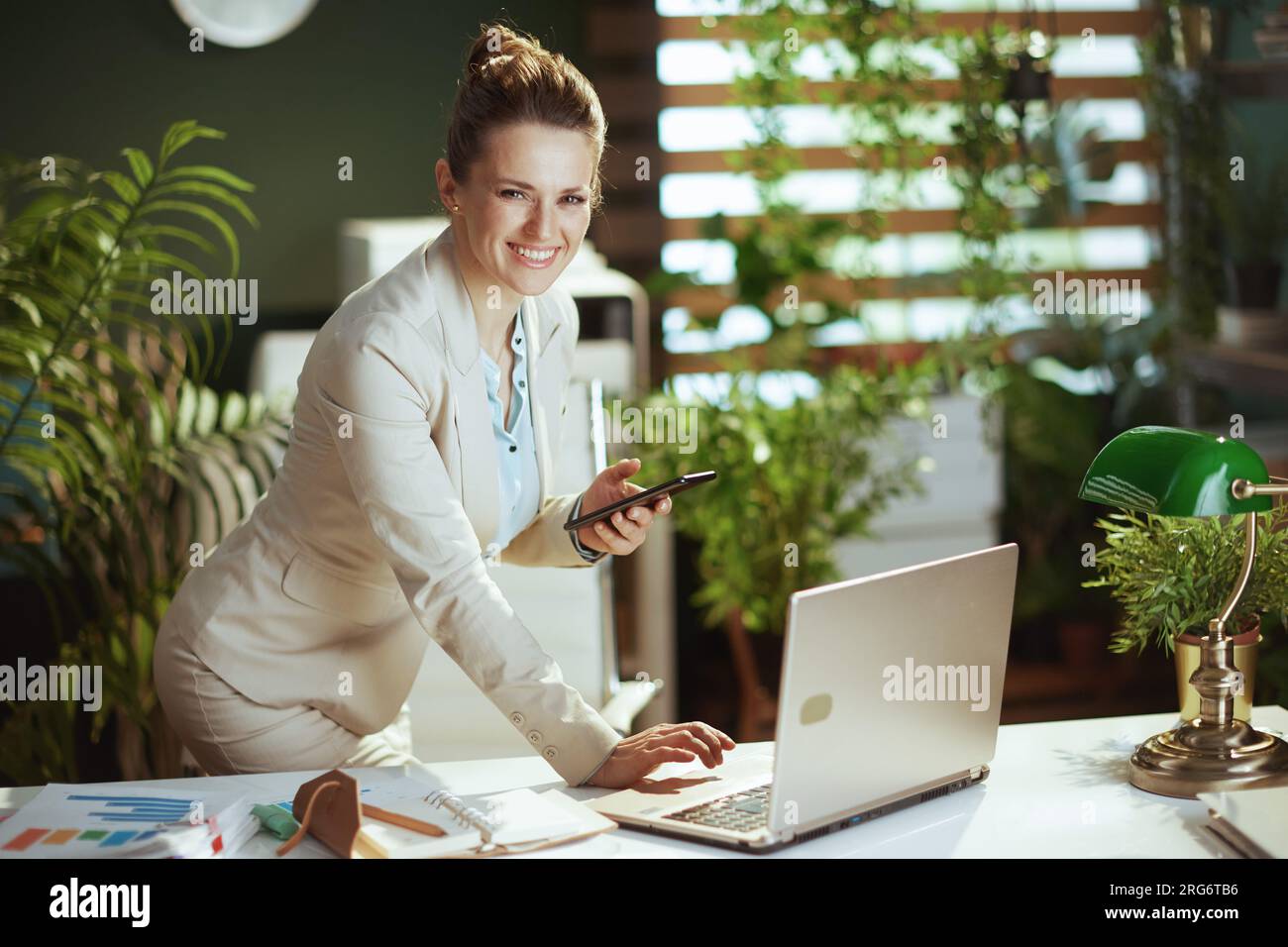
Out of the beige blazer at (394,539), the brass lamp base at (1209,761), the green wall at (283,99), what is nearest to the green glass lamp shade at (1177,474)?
the brass lamp base at (1209,761)

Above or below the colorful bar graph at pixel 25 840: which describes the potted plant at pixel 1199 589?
above

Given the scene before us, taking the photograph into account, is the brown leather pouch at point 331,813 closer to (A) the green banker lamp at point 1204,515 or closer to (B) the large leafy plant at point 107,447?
(A) the green banker lamp at point 1204,515

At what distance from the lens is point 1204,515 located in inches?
63.9

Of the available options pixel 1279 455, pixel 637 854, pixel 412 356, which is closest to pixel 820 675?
pixel 637 854

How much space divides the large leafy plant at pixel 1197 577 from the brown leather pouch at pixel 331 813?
37.6 inches

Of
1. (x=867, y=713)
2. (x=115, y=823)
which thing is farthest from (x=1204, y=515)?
(x=115, y=823)

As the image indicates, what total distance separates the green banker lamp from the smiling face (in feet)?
2.40

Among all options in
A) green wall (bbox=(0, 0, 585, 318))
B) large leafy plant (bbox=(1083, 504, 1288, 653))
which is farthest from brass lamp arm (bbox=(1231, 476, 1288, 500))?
green wall (bbox=(0, 0, 585, 318))

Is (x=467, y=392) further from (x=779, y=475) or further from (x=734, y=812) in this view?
(x=779, y=475)

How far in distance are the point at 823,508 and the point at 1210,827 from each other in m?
2.27

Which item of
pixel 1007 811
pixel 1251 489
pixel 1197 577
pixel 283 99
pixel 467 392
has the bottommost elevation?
pixel 1007 811

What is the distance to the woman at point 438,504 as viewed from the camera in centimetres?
177

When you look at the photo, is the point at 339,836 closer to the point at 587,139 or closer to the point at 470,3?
the point at 587,139

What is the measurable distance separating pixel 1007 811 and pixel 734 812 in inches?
12.5
